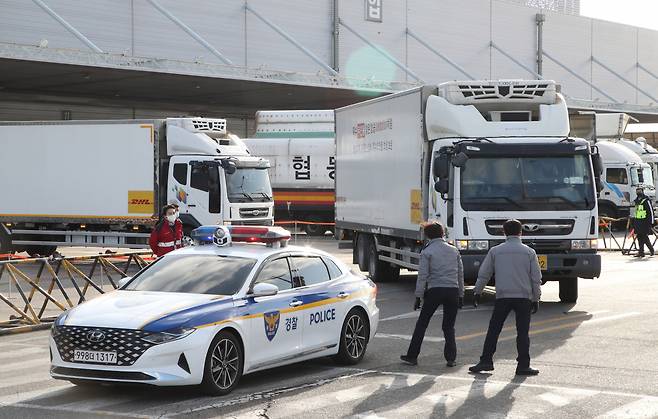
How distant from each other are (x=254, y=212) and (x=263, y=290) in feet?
59.8

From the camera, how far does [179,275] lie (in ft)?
38.3

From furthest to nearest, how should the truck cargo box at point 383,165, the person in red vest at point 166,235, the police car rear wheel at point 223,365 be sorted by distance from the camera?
the truck cargo box at point 383,165, the person in red vest at point 166,235, the police car rear wheel at point 223,365

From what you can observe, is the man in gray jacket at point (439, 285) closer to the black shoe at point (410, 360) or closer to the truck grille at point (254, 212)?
the black shoe at point (410, 360)

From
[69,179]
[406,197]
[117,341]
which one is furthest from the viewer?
[69,179]

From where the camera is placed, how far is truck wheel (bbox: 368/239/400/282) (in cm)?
2320

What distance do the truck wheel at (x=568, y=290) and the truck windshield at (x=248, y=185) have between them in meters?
11.2

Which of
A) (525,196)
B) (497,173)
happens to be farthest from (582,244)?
(497,173)

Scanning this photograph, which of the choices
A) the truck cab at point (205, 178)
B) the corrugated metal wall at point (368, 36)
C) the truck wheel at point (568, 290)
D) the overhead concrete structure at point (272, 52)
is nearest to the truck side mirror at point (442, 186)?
the truck wheel at point (568, 290)

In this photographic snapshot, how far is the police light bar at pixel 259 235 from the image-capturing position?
39.9 ft

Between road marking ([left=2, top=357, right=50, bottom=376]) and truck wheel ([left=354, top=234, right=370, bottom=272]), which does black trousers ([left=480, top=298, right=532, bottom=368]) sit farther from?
truck wheel ([left=354, top=234, right=370, bottom=272])

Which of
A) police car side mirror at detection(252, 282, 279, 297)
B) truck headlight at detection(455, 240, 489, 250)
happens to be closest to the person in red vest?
truck headlight at detection(455, 240, 489, 250)

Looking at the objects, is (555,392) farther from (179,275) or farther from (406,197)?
(406,197)

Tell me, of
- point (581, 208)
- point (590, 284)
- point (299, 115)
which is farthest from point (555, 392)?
point (299, 115)

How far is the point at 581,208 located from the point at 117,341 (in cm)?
1033
